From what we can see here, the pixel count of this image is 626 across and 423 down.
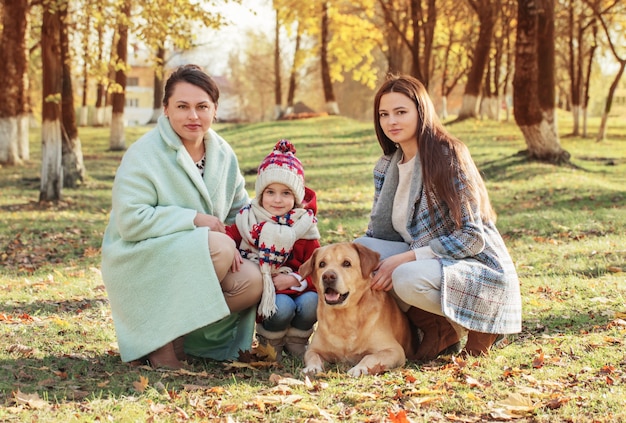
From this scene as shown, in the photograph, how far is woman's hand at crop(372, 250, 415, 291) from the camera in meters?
4.71

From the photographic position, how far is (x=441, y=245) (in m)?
4.62

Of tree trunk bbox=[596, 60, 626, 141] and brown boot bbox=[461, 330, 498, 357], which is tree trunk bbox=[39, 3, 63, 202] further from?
tree trunk bbox=[596, 60, 626, 141]

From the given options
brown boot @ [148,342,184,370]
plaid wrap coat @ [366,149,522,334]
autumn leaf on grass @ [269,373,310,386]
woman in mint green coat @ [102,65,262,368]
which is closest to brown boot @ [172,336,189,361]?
woman in mint green coat @ [102,65,262,368]

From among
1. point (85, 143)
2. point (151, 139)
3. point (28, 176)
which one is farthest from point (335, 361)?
point (85, 143)

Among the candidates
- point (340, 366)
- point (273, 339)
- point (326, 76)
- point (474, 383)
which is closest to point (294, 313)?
point (273, 339)

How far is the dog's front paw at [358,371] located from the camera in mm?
4318

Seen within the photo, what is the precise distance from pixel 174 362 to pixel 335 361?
106 centimetres

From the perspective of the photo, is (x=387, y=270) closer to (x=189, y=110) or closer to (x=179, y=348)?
(x=179, y=348)

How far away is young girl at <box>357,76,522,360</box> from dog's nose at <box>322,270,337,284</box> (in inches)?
13.7

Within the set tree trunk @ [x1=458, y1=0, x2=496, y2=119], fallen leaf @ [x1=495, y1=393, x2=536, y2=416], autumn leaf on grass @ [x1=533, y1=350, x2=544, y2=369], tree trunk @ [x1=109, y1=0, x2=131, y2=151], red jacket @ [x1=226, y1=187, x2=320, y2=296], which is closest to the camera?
fallen leaf @ [x1=495, y1=393, x2=536, y2=416]

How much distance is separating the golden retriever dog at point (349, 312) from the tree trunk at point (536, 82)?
1203 centimetres

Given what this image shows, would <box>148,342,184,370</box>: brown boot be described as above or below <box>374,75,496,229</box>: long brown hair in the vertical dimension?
below

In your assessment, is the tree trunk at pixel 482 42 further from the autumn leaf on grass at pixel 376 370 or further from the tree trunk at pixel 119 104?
the autumn leaf on grass at pixel 376 370

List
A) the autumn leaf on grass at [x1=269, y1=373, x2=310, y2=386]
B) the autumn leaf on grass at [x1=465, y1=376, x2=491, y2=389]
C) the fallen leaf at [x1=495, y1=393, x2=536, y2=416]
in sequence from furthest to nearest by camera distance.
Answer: the autumn leaf on grass at [x1=269, y1=373, x2=310, y2=386] < the autumn leaf on grass at [x1=465, y1=376, x2=491, y2=389] < the fallen leaf at [x1=495, y1=393, x2=536, y2=416]
